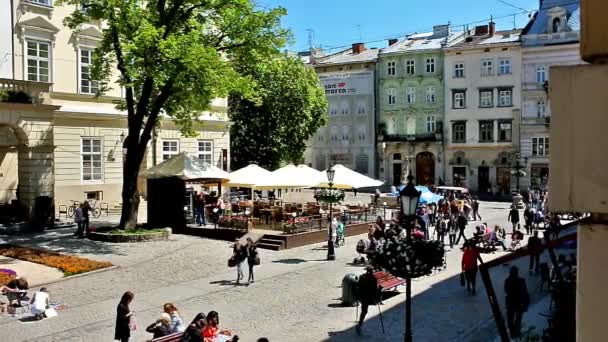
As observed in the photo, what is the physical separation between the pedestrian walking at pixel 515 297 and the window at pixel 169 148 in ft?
95.0

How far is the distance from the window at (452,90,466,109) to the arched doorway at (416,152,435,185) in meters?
5.34

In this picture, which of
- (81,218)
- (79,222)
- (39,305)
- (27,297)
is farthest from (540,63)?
(39,305)

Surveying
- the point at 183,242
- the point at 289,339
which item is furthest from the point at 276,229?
the point at 289,339

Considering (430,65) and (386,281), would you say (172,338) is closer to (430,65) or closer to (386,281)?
(386,281)

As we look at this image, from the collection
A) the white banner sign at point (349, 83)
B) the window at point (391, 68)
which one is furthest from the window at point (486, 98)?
the white banner sign at point (349, 83)

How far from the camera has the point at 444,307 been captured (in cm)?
1475

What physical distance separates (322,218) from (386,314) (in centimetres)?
1173

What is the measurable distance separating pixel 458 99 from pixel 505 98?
15.0 ft

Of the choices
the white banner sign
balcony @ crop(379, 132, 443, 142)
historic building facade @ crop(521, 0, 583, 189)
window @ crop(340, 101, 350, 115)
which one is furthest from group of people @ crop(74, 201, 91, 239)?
window @ crop(340, 101, 350, 115)

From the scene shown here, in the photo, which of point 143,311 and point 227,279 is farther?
point 227,279

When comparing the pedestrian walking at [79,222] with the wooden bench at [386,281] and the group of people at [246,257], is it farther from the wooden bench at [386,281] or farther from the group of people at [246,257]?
the wooden bench at [386,281]

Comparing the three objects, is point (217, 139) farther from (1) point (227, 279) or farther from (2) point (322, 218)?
(1) point (227, 279)

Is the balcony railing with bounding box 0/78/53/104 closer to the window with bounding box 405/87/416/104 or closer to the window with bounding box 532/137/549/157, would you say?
the window with bounding box 405/87/416/104

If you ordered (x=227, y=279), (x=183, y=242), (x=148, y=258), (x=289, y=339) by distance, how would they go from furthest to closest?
(x=183, y=242) < (x=148, y=258) < (x=227, y=279) < (x=289, y=339)
